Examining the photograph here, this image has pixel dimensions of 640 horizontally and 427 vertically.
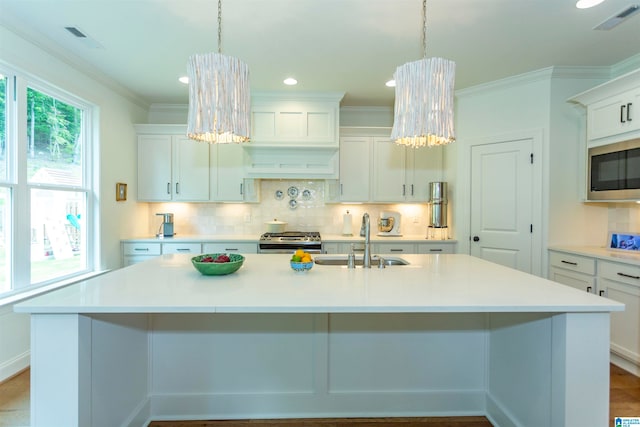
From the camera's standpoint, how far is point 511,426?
1801 millimetres

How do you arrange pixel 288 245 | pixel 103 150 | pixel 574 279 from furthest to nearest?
pixel 288 245 < pixel 103 150 < pixel 574 279

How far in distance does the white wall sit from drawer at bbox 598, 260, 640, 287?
176 inches

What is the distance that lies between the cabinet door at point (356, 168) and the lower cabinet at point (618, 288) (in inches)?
87.8

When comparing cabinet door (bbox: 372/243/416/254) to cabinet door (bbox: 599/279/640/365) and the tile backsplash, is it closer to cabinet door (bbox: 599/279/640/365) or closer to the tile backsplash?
the tile backsplash

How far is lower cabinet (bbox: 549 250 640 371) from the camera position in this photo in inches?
96.3

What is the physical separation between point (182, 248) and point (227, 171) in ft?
3.52

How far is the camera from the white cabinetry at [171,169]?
13.7 feet

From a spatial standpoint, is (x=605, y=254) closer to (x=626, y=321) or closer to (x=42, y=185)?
(x=626, y=321)

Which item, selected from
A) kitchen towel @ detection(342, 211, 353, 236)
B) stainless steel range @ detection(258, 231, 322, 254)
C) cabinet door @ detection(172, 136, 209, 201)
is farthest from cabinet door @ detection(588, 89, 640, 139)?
cabinet door @ detection(172, 136, 209, 201)

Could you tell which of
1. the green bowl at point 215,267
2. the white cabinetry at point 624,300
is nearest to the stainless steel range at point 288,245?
the green bowl at point 215,267

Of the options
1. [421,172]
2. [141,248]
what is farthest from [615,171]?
[141,248]

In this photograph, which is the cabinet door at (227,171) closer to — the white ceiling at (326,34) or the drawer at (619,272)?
the white ceiling at (326,34)

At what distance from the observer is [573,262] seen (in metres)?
2.95

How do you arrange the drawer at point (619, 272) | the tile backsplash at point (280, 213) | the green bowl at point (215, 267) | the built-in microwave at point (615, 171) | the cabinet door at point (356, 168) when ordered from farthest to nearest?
the tile backsplash at point (280, 213), the cabinet door at point (356, 168), the built-in microwave at point (615, 171), the drawer at point (619, 272), the green bowl at point (215, 267)
